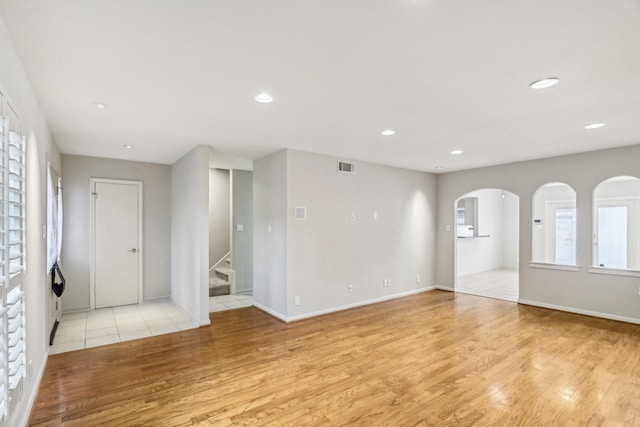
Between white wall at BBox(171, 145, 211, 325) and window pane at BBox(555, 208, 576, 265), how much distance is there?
344 inches

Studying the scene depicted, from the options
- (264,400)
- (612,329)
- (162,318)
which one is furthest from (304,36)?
(612,329)

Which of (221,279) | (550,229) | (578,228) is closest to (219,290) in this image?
(221,279)

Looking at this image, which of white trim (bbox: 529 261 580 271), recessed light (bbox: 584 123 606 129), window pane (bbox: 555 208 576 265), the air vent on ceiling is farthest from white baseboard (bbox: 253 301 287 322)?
window pane (bbox: 555 208 576 265)

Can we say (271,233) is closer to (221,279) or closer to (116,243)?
(221,279)

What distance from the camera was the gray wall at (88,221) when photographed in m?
5.16

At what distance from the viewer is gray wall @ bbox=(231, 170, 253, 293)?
644 cm

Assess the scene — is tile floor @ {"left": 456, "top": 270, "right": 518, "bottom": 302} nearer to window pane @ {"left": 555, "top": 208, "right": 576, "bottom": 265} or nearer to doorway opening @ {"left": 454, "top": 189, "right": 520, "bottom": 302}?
doorway opening @ {"left": 454, "top": 189, "right": 520, "bottom": 302}

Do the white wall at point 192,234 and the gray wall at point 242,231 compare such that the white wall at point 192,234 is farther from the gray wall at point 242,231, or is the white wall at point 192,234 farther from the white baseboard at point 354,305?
the white baseboard at point 354,305

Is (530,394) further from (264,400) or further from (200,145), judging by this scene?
(200,145)

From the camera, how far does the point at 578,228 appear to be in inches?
195

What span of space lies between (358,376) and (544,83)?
2963mm

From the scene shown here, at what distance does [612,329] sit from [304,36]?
5.39 metres

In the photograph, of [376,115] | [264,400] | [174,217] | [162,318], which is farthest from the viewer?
[174,217]

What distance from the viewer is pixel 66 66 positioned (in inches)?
87.2
